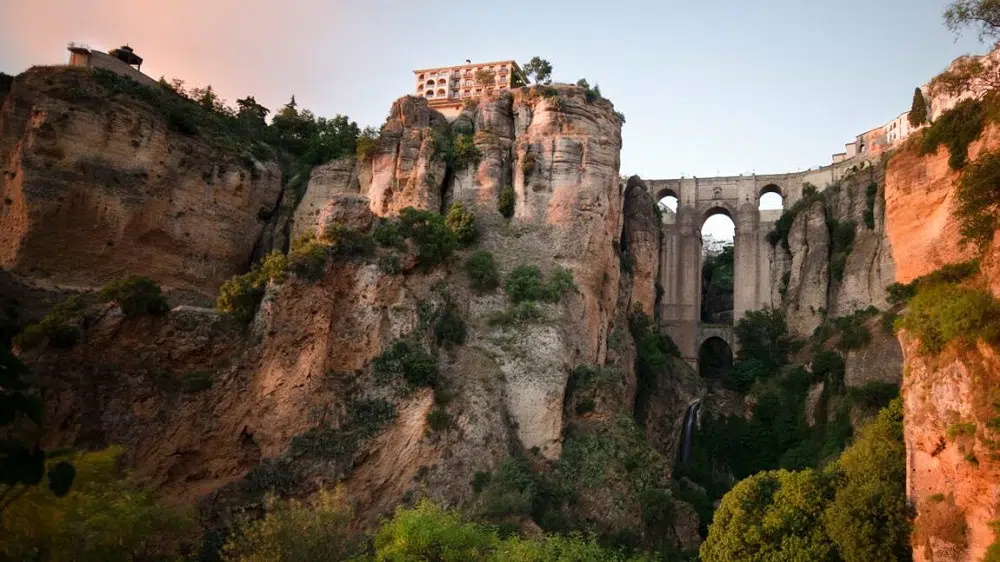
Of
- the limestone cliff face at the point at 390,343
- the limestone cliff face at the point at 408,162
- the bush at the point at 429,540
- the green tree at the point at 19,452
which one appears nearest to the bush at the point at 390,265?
the limestone cliff face at the point at 390,343

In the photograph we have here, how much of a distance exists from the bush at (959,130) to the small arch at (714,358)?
27.4 meters

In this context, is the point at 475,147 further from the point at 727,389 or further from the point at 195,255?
the point at 727,389

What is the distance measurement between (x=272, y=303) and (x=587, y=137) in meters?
15.6

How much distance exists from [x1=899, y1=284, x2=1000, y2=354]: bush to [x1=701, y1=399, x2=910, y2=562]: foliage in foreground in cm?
412

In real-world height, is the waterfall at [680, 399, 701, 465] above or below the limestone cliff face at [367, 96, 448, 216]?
below

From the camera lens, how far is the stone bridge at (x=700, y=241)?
50.3 m

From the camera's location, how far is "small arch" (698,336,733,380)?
49469mm

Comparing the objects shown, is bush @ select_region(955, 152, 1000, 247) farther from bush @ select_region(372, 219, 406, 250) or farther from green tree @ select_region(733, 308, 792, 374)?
green tree @ select_region(733, 308, 792, 374)

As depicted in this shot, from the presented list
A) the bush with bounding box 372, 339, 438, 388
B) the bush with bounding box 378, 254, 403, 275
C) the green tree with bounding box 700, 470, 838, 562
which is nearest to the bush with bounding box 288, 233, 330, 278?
the bush with bounding box 378, 254, 403, 275

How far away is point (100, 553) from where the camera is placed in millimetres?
16234

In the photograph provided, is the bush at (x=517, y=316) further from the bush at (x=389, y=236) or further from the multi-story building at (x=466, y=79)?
the multi-story building at (x=466, y=79)

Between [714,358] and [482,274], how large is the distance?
23.4 metres

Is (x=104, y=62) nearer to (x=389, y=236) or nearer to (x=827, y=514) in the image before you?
(x=389, y=236)

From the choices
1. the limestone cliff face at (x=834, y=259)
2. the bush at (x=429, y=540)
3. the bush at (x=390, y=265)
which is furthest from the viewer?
the limestone cliff face at (x=834, y=259)
